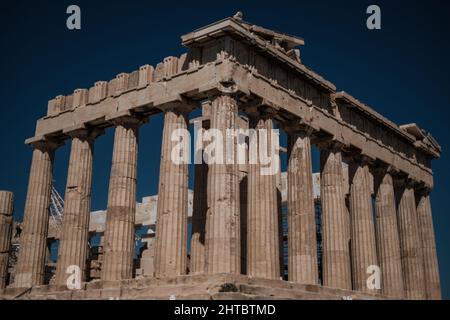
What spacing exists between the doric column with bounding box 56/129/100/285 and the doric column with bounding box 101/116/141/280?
2.71 metres

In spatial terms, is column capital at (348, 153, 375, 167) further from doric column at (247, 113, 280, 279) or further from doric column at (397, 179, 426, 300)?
doric column at (247, 113, 280, 279)

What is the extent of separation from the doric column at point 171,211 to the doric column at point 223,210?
2.14 metres

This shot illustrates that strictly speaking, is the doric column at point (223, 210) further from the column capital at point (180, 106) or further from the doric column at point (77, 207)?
the doric column at point (77, 207)

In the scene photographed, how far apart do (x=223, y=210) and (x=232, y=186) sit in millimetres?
1112

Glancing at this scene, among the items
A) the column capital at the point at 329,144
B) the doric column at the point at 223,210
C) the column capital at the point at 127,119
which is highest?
the column capital at the point at 127,119

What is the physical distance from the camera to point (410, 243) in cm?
3669

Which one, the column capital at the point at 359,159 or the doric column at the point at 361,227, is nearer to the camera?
the doric column at the point at 361,227

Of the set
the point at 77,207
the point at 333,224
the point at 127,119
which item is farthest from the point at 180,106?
the point at 333,224

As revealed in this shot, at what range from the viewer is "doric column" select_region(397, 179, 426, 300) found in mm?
36031

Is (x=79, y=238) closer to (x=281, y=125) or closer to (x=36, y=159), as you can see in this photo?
(x=36, y=159)

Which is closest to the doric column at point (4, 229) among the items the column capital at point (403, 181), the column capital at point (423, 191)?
the column capital at point (403, 181)

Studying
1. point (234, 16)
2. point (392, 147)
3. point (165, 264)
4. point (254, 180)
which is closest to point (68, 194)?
point (165, 264)

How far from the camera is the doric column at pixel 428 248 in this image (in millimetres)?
37938

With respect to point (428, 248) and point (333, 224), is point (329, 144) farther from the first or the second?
point (428, 248)
